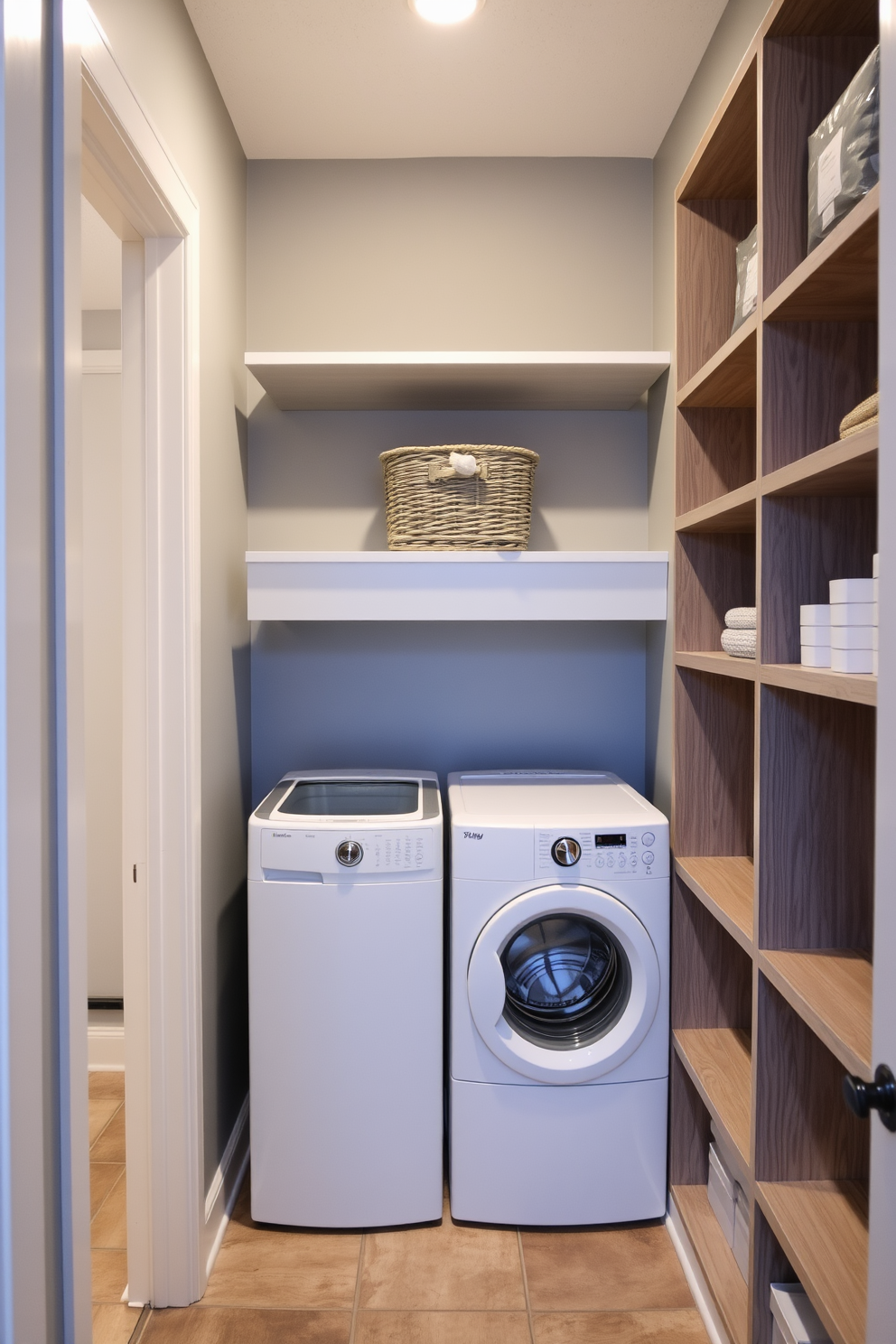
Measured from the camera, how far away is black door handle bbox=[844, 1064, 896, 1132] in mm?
816

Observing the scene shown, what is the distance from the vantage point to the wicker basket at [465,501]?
2051 mm

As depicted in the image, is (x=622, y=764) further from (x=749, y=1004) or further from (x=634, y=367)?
(x=634, y=367)

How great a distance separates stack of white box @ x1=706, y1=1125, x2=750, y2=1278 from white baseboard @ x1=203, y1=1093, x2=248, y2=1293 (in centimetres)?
110

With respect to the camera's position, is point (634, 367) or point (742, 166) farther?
point (634, 367)

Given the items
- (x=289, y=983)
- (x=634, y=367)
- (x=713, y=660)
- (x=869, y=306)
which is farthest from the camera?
(x=634, y=367)

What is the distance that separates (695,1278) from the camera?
5.80 ft

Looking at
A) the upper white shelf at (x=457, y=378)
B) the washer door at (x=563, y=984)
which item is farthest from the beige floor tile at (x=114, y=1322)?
the upper white shelf at (x=457, y=378)

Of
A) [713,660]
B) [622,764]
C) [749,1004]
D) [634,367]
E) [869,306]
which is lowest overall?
[749,1004]

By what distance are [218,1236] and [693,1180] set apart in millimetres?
1092

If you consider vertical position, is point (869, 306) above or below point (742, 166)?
below

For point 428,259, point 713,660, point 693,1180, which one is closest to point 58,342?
point 713,660

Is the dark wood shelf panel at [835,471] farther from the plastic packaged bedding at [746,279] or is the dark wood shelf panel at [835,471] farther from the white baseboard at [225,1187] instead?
the white baseboard at [225,1187]

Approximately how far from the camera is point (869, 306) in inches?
49.8

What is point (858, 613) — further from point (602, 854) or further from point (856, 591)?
point (602, 854)
